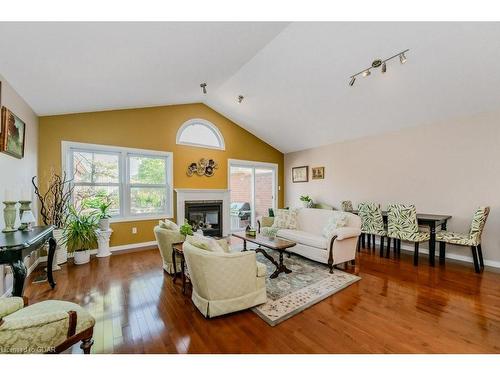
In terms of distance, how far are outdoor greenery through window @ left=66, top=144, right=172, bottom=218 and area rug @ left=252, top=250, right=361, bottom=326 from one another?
3.15 metres

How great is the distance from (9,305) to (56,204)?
282 centimetres

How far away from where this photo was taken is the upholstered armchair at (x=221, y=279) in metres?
2.15

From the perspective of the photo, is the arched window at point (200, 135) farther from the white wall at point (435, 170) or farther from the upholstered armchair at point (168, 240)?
the white wall at point (435, 170)

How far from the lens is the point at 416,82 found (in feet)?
11.7

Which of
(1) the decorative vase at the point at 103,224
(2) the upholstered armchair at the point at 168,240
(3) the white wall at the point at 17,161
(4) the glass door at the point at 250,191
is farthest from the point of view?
(4) the glass door at the point at 250,191

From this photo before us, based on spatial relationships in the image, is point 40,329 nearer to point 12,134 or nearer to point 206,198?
point 12,134

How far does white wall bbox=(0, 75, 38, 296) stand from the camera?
260 centimetres

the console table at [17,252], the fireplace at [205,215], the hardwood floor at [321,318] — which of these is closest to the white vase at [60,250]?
the hardwood floor at [321,318]

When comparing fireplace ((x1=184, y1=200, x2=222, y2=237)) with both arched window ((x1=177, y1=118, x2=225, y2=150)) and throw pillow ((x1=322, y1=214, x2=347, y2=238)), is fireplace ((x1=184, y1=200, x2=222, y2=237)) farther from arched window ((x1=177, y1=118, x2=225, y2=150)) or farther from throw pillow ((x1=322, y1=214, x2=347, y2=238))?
throw pillow ((x1=322, y1=214, x2=347, y2=238))

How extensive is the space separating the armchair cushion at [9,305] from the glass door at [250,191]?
4.94 meters

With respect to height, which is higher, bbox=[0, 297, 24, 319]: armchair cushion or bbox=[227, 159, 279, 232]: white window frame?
bbox=[227, 159, 279, 232]: white window frame

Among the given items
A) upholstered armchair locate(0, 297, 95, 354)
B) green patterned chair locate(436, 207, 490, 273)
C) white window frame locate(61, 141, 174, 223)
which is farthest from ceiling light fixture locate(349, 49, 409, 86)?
upholstered armchair locate(0, 297, 95, 354)
